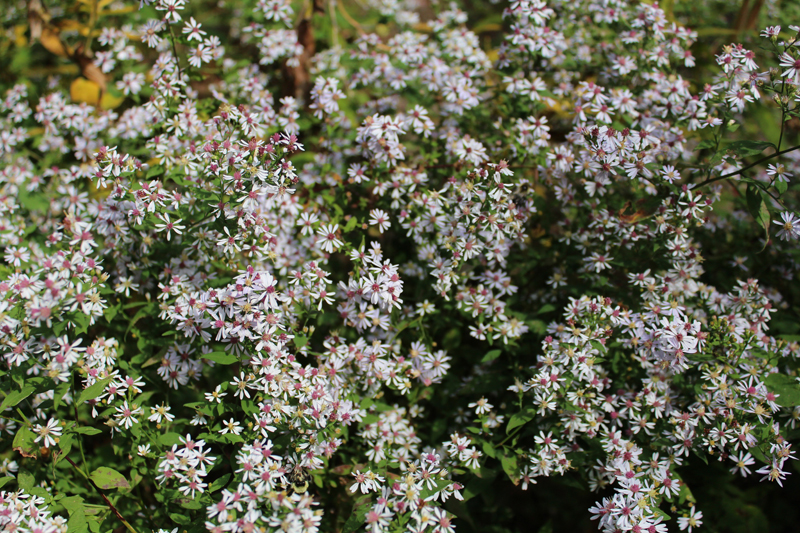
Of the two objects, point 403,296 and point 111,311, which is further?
point 403,296

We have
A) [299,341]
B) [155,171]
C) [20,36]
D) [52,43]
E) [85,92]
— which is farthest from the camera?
[20,36]

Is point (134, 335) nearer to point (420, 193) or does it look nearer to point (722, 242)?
point (420, 193)

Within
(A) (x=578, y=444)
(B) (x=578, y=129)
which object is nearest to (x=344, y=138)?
(B) (x=578, y=129)

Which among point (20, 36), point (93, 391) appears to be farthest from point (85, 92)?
point (93, 391)

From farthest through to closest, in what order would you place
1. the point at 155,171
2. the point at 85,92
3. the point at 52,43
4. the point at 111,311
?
the point at 52,43 → the point at 85,92 → the point at 155,171 → the point at 111,311

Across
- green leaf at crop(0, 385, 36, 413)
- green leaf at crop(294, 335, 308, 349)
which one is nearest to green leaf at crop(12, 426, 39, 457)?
green leaf at crop(0, 385, 36, 413)

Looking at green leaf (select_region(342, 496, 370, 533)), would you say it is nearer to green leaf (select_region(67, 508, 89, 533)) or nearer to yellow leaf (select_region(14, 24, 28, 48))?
green leaf (select_region(67, 508, 89, 533))

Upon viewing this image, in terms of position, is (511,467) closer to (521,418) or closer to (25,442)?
(521,418)
